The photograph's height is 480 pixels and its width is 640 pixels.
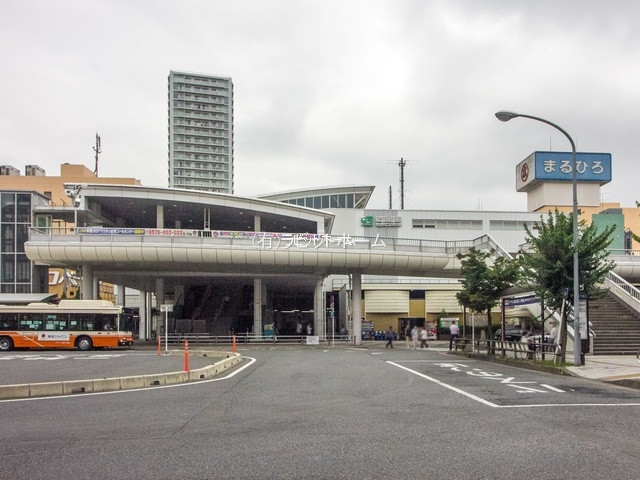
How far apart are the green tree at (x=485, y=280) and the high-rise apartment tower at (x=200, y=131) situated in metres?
127

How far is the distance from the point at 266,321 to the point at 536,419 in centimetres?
5403

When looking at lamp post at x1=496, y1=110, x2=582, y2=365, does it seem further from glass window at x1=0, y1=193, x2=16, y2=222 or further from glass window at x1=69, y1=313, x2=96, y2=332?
glass window at x1=0, y1=193, x2=16, y2=222

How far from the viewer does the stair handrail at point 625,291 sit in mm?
30056

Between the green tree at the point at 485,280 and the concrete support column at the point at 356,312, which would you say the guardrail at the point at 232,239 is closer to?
the concrete support column at the point at 356,312

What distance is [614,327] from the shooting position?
92.9 feet

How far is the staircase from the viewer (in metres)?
26.5

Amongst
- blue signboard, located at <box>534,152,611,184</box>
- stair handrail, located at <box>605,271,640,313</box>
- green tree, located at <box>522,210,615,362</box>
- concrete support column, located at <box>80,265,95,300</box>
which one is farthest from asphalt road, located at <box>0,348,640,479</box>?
blue signboard, located at <box>534,152,611,184</box>

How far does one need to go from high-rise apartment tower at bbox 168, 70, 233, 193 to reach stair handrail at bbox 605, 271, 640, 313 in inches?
5145

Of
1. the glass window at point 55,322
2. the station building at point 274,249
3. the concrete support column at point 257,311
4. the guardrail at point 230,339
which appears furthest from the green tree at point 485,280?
the glass window at point 55,322

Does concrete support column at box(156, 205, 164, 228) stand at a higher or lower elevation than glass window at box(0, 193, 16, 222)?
lower

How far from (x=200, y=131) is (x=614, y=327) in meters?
144

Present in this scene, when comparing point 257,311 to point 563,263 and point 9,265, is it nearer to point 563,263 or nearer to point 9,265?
point 9,265

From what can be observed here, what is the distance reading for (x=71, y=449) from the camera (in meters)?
8.22

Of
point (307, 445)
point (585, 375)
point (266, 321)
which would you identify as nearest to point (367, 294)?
point (266, 321)
